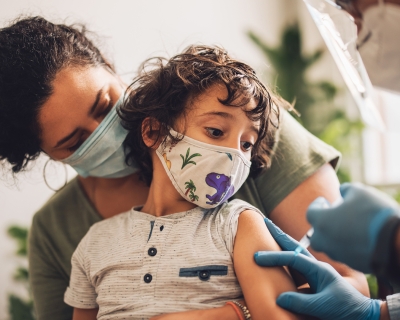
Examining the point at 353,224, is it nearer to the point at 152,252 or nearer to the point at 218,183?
the point at 218,183

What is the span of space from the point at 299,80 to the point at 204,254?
7.55 ft

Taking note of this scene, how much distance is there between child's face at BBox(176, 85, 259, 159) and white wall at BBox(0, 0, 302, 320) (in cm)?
62

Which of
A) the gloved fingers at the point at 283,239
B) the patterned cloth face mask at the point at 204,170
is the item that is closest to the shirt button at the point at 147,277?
the patterned cloth face mask at the point at 204,170

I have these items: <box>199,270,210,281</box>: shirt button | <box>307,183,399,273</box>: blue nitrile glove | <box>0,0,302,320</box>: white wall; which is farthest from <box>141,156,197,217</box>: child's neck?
<box>0,0,302,320</box>: white wall

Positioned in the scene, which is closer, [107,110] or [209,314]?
[209,314]

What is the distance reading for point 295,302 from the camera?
1.05 metres

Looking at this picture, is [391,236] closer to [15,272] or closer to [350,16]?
[350,16]

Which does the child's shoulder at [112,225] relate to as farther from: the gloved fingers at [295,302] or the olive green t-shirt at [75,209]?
the gloved fingers at [295,302]

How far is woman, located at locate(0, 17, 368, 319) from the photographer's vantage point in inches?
55.0

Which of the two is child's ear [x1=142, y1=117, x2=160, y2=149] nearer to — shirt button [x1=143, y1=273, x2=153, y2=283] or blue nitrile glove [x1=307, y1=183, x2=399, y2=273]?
shirt button [x1=143, y1=273, x2=153, y2=283]

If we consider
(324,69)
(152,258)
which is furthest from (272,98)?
(324,69)

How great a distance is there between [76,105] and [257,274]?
684 millimetres

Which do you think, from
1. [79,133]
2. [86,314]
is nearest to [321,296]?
[86,314]

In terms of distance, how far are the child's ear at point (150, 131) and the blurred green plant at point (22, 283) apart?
1390 millimetres
